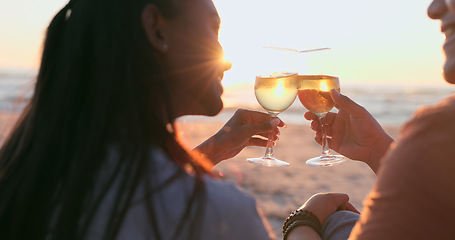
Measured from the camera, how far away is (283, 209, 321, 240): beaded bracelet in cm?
200

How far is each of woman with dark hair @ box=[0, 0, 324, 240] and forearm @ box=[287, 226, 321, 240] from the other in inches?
31.9

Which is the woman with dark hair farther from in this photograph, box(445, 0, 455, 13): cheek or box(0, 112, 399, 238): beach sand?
box(0, 112, 399, 238): beach sand

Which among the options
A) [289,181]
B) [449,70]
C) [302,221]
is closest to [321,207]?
[302,221]

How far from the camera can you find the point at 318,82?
285 centimetres

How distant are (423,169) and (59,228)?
3.18ft

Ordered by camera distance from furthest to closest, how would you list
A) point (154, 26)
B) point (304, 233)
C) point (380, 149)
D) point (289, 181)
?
1. point (289, 181)
2. point (380, 149)
3. point (304, 233)
4. point (154, 26)

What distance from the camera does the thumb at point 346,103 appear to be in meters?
2.57

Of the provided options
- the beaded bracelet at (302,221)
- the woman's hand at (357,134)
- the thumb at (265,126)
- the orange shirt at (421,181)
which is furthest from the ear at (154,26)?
the woman's hand at (357,134)

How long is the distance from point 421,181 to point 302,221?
94 centimetres

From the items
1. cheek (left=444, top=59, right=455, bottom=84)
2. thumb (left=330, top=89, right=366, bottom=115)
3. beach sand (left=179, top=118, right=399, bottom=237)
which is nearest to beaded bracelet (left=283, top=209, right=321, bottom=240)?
thumb (left=330, top=89, right=366, bottom=115)

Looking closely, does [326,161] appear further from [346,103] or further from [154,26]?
[154,26]

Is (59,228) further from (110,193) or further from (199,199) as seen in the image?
(199,199)

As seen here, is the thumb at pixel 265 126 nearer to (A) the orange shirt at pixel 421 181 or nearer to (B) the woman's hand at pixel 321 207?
(B) the woman's hand at pixel 321 207

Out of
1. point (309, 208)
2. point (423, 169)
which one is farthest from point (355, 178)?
point (423, 169)
